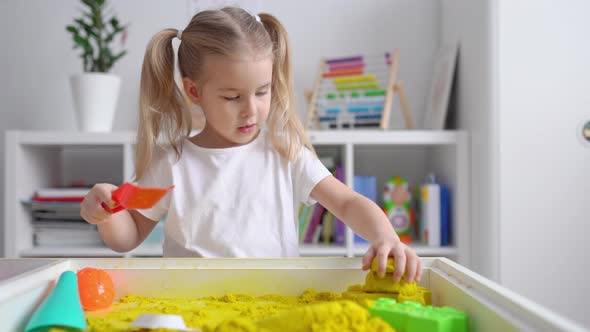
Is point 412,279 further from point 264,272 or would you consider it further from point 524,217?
point 524,217

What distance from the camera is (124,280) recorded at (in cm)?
74

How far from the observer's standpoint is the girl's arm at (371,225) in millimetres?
690

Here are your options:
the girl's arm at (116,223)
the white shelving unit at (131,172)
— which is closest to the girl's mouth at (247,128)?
the girl's arm at (116,223)

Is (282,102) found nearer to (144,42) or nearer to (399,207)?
(399,207)

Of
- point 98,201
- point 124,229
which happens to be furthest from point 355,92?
point 98,201

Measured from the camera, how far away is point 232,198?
1.12m

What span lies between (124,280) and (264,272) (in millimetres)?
175

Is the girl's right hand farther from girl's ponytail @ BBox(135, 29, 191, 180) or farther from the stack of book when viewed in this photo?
the stack of book

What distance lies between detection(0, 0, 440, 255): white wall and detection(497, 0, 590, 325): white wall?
53 centimetres

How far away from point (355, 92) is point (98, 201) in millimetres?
1377

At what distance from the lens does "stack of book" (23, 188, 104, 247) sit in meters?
1.93

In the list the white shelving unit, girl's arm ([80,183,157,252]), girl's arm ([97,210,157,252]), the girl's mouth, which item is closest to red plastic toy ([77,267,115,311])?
girl's arm ([80,183,157,252])

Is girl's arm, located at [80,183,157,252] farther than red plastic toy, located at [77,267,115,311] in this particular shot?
Yes

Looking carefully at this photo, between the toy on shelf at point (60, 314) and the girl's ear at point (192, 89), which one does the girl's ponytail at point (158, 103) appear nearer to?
the girl's ear at point (192, 89)
